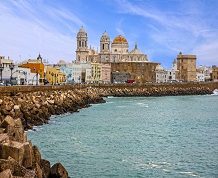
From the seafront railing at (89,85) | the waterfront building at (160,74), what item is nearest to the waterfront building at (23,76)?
the seafront railing at (89,85)

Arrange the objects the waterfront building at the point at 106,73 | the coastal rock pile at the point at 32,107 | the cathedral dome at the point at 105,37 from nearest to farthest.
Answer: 1. the coastal rock pile at the point at 32,107
2. the waterfront building at the point at 106,73
3. the cathedral dome at the point at 105,37

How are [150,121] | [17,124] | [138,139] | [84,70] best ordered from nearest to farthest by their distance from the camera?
[17,124] → [138,139] → [150,121] → [84,70]

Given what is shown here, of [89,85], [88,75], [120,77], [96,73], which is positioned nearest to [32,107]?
[89,85]

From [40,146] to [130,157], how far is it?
4.16 metres

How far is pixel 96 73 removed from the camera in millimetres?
106188

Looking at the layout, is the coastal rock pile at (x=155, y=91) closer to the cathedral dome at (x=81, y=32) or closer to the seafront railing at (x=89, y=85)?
the seafront railing at (x=89, y=85)

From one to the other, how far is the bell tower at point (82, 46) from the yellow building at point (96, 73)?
6226mm

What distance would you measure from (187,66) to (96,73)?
3425 cm

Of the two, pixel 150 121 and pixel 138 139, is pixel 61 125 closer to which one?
pixel 138 139

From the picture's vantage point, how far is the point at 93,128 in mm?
28266

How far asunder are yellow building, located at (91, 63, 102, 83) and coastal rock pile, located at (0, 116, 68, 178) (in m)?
89.4

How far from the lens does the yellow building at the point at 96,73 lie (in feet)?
342

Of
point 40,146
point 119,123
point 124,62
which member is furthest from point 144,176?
point 124,62

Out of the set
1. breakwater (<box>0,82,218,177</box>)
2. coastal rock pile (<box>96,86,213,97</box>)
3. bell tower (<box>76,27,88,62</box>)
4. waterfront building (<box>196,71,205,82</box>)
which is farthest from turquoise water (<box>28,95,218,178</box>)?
waterfront building (<box>196,71,205,82</box>)
